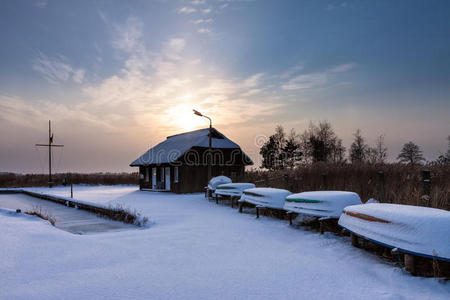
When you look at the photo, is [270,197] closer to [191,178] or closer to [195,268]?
[195,268]

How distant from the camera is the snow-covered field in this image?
11.8ft

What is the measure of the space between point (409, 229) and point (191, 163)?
61.7ft

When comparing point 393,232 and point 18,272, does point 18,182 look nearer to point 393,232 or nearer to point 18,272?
point 18,272

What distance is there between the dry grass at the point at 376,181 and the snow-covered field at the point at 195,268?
239cm

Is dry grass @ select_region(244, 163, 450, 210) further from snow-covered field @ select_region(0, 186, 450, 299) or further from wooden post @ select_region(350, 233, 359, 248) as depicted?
snow-covered field @ select_region(0, 186, 450, 299)

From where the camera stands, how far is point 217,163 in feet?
77.4

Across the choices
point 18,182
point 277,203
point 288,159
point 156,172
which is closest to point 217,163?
point 156,172

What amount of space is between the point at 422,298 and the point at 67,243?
20.1 feet

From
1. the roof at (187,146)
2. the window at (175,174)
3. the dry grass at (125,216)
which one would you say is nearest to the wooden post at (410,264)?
the dry grass at (125,216)

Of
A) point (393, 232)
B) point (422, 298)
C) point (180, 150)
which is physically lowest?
point (422, 298)

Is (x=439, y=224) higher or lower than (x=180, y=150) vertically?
lower

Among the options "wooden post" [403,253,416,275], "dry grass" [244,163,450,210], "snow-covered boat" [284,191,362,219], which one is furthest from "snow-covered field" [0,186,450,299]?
"dry grass" [244,163,450,210]

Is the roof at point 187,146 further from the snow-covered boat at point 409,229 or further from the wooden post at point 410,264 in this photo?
the wooden post at point 410,264

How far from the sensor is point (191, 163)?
22125 millimetres
